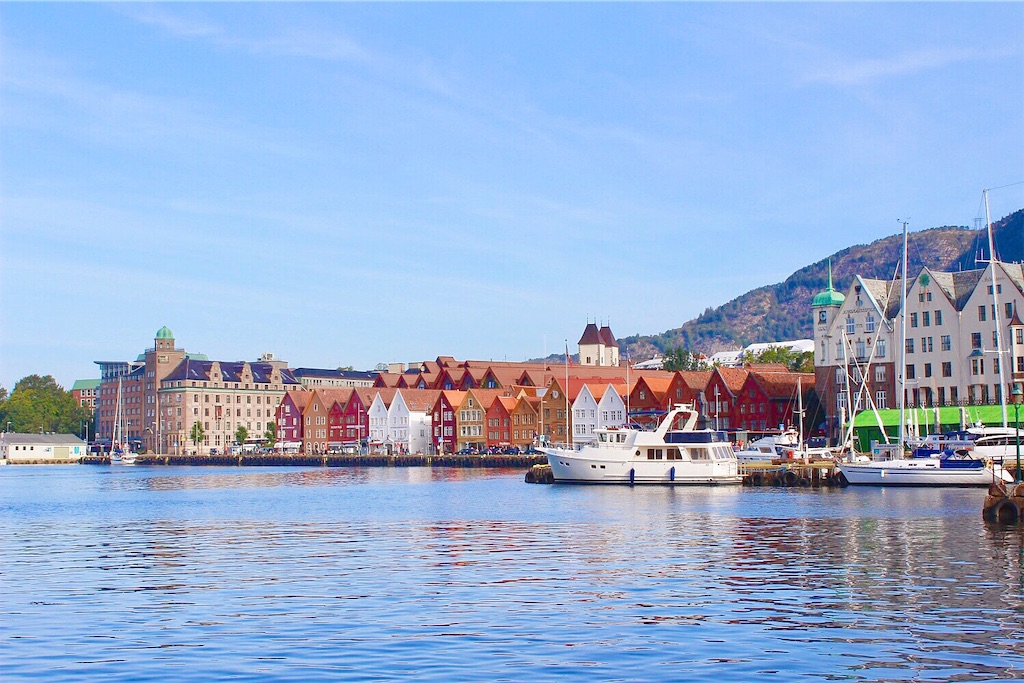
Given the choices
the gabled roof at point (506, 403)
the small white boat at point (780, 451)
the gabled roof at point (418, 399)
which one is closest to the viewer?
the small white boat at point (780, 451)

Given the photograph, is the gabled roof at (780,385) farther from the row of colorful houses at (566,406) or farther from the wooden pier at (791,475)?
the wooden pier at (791,475)

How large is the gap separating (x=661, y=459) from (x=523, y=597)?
201 ft

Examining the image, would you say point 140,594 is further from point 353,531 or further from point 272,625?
point 353,531

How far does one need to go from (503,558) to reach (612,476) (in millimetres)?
51485


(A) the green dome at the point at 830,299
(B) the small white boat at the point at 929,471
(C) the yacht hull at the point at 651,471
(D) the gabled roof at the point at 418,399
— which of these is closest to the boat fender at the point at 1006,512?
(B) the small white boat at the point at 929,471

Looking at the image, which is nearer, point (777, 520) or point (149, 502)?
point (777, 520)

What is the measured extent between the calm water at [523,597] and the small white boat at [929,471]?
2141cm

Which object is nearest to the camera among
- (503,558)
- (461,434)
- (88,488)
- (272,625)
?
(272,625)

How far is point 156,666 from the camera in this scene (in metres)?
24.3

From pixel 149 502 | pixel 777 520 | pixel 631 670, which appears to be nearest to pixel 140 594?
pixel 631 670

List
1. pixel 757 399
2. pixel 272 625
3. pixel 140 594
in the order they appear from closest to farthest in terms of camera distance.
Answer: pixel 272 625 < pixel 140 594 < pixel 757 399

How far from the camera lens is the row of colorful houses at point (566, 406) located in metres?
146

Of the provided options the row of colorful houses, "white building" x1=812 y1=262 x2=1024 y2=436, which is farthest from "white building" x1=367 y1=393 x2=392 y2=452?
"white building" x1=812 y1=262 x2=1024 y2=436

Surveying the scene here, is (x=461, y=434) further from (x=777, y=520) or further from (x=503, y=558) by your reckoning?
(x=503, y=558)
